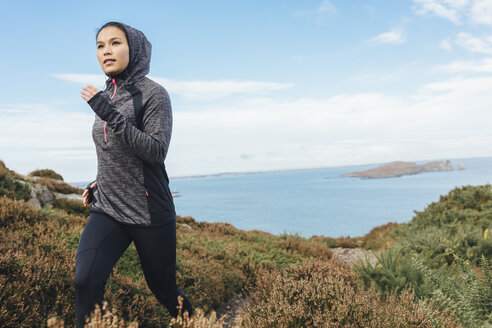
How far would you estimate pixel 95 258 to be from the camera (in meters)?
2.18

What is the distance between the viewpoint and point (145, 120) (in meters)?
2.37

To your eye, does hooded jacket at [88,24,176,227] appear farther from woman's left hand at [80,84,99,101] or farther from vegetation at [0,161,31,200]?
vegetation at [0,161,31,200]

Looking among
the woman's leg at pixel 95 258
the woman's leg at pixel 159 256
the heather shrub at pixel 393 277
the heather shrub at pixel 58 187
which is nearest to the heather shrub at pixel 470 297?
the heather shrub at pixel 393 277

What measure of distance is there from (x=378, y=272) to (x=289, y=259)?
8.70 feet

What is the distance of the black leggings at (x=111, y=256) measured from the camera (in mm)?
2145

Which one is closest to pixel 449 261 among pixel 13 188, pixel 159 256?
pixel 159 256

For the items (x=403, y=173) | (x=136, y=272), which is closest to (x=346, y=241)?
(x=136, y=272)

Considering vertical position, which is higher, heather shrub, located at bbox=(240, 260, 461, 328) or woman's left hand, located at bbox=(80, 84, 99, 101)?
woman's left hand, located at bbox=(80, 84, 99, 101)

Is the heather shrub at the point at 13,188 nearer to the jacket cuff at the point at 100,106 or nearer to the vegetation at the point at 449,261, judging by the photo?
the jacket cuff at the point at 100,106

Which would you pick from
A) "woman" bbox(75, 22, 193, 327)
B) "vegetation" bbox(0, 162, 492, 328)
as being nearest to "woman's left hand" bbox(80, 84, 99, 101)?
"woman" bbox(75, 22, 193, 327)

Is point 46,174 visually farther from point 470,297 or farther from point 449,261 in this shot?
point 470,297

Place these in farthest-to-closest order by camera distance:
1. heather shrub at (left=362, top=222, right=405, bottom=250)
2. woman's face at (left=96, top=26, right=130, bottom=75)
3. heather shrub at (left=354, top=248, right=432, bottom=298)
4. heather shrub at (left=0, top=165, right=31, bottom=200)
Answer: heather shrub at (left=362, top=222, right=405, bottom=250)
heather shrub at (left=0, top=165, right=31, bottom=200)
heather shrub at (left=354, top=248, right=432, bottom=298)
woman's face at (left=96, top=26, right=130, bottom=75)

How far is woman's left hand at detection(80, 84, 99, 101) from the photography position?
2.18m

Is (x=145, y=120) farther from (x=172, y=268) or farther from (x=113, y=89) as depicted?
(x=172, y=268)
